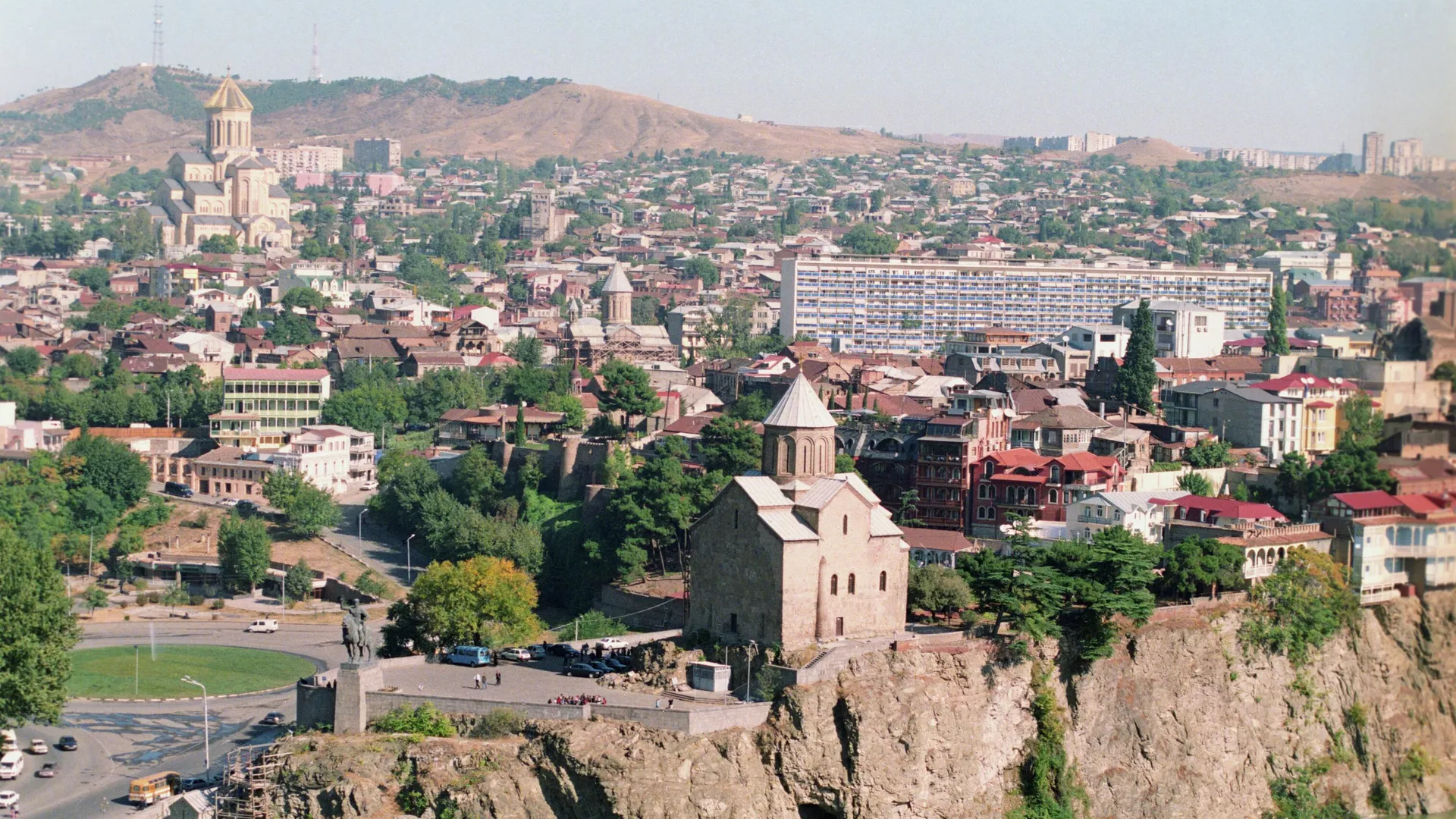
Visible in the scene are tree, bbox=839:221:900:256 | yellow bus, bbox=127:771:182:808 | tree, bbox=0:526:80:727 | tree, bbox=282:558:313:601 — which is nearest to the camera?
yellow bus, bbox=127:771:182:808

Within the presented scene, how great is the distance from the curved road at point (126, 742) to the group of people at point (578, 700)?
925 cm

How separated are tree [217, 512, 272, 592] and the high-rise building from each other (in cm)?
3466

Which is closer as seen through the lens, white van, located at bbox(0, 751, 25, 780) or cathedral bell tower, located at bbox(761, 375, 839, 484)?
cathedral bell tower, located at bbox(761, 375, 839, 484)

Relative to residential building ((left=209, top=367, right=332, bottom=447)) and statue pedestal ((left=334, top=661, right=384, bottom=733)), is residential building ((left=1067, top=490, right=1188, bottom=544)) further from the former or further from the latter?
residential building ((left=209, top=367, right=332, bottom=447))

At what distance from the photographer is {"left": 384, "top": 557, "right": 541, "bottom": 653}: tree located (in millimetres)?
40656

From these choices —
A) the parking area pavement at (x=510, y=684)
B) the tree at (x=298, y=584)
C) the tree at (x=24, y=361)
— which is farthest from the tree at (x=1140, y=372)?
the tree at (x=24, y=361)

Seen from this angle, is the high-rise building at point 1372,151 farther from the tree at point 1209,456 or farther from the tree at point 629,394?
the tree at point 629,394

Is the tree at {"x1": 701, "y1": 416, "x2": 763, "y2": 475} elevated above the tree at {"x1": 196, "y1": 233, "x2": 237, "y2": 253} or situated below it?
below

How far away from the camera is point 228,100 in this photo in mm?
136750

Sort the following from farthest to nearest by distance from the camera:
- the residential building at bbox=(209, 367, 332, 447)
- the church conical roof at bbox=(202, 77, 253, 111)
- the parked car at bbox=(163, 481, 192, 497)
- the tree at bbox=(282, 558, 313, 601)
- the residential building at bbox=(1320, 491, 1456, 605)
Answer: the church conical roof at bbox=(202, 77, 253, 111)
the residential building at bbox=(209, 367, 332, 447)
the parked car at bbox=(163, 481, 192, 497)
the tree at bbox=(282, 558, 313, 601)
the residential building at bbox=(1320, 491, 1456, 605)

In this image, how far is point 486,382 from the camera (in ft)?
249

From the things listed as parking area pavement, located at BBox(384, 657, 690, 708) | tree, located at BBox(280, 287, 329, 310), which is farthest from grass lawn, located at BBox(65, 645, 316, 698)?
tree, located at BBox(280, 287, 329, 310)

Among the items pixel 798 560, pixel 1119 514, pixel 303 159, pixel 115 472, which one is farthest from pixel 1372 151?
pixel 303 159

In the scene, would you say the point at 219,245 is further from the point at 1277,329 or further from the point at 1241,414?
the point at 1241,414
